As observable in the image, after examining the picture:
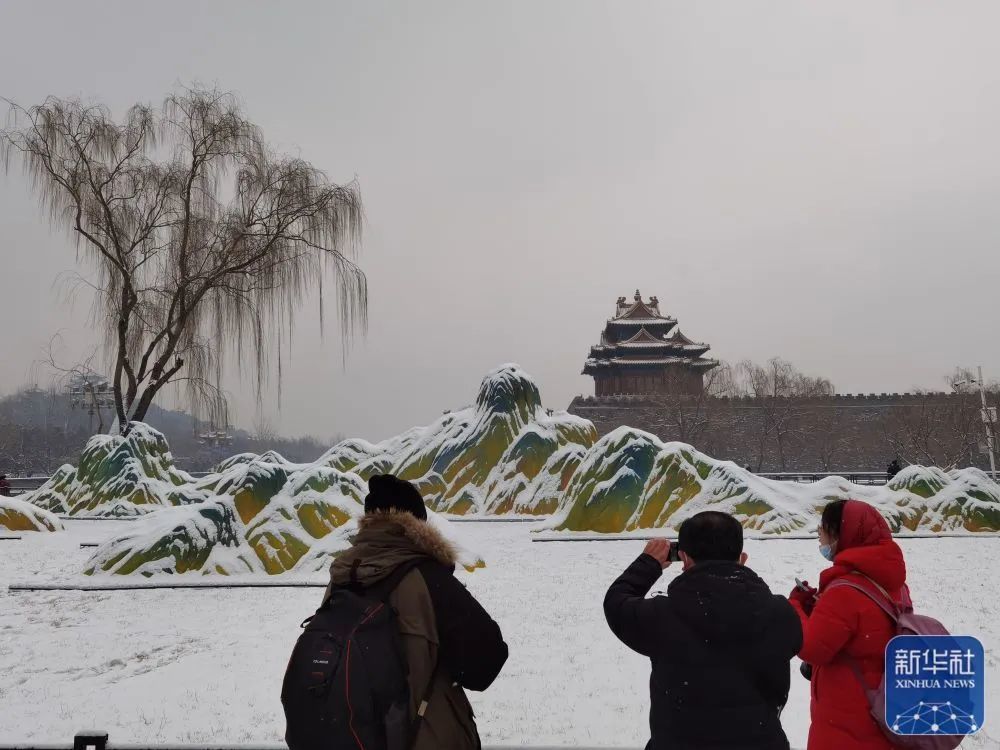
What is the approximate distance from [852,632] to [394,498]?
1283 millimetres

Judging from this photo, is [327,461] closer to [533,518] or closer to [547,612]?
[533,518]

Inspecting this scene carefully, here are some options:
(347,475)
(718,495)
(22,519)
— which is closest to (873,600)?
(347,475)

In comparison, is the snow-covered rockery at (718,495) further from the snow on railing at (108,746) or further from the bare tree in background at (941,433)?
the bare tree in background at (941,433)

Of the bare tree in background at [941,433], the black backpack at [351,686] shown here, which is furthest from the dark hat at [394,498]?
the bare tree in background at [941,433]

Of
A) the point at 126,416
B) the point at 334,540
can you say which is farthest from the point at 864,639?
the point at 126,416

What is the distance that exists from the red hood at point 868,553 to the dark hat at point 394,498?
3.67 ft

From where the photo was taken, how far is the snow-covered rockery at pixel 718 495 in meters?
10.4

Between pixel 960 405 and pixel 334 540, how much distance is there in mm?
A: 30817

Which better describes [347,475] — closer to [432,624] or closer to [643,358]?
[432,624]

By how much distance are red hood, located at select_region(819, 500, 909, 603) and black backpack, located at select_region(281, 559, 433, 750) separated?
46.1 inches

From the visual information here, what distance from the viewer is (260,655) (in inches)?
179

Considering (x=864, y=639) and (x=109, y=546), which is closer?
(x=864, y=639)

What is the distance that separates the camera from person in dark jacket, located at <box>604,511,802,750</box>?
1836 mm

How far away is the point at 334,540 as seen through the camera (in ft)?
25.1
